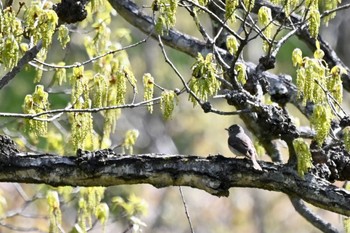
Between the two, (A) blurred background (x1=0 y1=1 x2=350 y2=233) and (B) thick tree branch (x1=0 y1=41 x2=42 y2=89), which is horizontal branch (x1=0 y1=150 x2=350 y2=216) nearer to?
(B) thick tree branch (x1=0 y1=41 x2=42 y2=89)

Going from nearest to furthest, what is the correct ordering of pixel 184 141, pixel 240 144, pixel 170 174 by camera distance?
pixel 170 174 < pixel 240 144 < pixel 184 141

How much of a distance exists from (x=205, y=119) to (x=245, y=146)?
12.3 m

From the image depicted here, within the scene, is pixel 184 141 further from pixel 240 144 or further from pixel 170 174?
pixel 170 174

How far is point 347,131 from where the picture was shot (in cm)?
500

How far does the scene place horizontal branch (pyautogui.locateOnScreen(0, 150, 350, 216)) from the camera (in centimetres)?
517

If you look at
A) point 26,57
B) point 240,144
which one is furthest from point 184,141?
point 26,57

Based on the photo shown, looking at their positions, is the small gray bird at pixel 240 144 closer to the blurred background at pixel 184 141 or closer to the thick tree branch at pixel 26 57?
the thick tree branch at pixel 26 57

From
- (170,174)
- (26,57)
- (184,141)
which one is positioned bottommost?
(170,174)

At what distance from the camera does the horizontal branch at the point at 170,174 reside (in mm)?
5168

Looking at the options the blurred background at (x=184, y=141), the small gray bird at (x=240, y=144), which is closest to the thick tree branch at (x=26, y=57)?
the small gray bird at (x=240, y=144)

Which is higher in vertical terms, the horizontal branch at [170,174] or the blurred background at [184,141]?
the blurred background at [184,141]

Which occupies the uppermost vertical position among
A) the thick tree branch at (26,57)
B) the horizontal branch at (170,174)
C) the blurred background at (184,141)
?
Answer: the blurred background at (184,141)

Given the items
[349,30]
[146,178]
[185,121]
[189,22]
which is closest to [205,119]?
[185,121]

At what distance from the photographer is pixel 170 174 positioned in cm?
527
